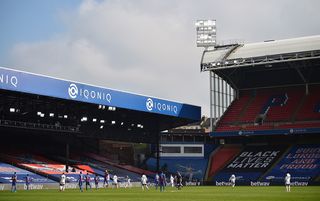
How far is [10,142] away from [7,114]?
6463mm

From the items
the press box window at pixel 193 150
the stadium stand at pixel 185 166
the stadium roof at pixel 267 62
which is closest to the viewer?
the stadium roof at pixel 267 62

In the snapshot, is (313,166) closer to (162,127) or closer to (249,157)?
(249,157)

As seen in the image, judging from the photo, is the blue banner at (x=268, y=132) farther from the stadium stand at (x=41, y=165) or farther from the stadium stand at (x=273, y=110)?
the stadium stand at (x=41, y=165)

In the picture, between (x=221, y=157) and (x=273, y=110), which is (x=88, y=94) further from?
(x=273, y=110)

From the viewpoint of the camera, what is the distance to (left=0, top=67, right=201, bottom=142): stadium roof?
183ft

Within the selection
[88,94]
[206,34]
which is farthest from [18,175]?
[206,34]

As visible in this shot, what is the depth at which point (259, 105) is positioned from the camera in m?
83.5

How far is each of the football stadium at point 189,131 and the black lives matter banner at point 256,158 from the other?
0.17 meters

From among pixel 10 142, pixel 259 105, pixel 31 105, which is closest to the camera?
pixel 31 105

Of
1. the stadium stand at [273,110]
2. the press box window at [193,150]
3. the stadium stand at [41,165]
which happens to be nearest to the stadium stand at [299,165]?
the stadium stand at [273,110]

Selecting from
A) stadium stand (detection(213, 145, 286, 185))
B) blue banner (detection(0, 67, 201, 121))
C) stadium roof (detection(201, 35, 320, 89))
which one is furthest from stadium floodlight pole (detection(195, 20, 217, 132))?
stadium stand (detection(213, 145, 286, 185))

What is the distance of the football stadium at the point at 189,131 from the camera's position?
62.8 metres

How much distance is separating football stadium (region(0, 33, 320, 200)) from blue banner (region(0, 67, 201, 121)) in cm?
13

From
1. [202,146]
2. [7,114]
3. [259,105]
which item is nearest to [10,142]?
[7,114]
